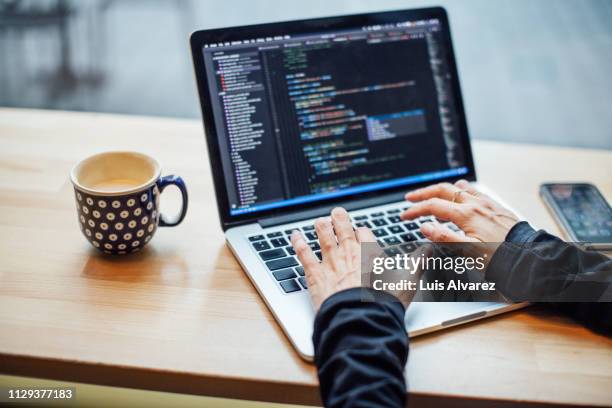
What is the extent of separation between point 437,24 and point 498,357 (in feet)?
1.81

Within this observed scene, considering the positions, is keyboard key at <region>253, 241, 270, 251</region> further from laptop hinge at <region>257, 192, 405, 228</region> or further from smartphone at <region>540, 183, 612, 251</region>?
smartphone at <region>540, 183, 612, 251</region>

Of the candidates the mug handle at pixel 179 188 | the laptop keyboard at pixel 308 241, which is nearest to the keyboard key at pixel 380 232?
the laptop keyboard at pixel 308 241

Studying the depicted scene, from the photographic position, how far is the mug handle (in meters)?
0.91

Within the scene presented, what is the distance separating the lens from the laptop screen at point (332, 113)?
0.95 m

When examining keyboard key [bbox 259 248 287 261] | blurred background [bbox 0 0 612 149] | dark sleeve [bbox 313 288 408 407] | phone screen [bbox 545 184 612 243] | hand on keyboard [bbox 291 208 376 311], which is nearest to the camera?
dark sleeve [bbox 313 288 408 407]

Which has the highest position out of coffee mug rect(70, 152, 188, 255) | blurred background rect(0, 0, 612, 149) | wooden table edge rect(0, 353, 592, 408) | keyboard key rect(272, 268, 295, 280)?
blurred background rect(0, 0, 612, 149)

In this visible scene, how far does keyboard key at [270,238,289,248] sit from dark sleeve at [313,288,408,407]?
17 cm

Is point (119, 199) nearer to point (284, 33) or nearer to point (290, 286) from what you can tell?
point (290, 286)

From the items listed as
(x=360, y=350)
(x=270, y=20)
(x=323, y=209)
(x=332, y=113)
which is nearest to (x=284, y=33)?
(x=332, y=113)

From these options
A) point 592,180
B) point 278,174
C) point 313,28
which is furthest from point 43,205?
point 592,180

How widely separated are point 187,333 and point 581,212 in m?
0.66

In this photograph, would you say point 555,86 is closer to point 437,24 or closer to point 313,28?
point 437,24

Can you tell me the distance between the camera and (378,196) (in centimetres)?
104

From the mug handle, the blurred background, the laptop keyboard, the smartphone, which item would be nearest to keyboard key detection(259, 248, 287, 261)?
the laptop keyboard
